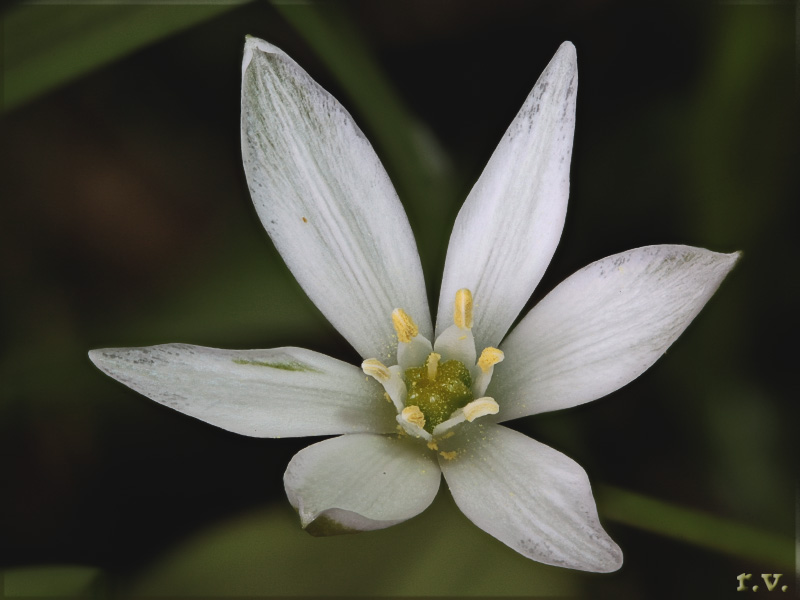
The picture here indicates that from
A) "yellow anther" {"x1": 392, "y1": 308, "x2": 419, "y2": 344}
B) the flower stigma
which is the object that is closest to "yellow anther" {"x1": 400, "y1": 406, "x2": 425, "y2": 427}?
the flower stigma

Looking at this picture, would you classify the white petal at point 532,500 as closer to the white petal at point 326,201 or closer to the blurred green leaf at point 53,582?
the white petal at point 326,201

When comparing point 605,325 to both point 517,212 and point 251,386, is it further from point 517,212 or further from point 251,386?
point 251,386

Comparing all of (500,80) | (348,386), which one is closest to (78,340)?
(348,386)

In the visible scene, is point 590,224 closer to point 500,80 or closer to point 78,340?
point 500,80

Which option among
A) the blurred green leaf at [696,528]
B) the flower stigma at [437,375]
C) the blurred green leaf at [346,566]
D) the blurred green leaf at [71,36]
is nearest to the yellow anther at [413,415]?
the flower stigma at [437,375]

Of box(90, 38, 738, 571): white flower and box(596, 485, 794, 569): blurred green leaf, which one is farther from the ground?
box(90, 38, 738, 571): white flower

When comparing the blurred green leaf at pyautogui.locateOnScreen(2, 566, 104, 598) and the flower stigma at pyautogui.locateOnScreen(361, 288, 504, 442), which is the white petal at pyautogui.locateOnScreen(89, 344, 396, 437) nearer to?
the flower stigma at pyautogui.locateOnScreen(361, 288, 504, 442)
